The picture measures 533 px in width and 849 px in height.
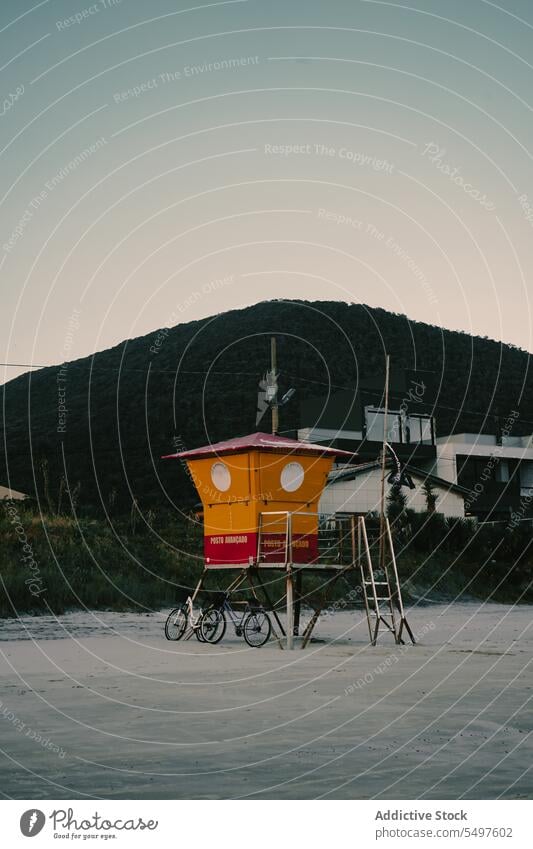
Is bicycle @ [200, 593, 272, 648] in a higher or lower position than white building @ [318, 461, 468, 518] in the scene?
lower

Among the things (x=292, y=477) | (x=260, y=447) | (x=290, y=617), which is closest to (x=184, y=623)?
(x=290, y=617)

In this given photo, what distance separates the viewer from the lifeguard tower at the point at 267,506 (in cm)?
2505

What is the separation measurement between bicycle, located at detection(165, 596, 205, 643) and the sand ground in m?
0.74

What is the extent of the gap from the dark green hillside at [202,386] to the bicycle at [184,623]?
44.3 metres

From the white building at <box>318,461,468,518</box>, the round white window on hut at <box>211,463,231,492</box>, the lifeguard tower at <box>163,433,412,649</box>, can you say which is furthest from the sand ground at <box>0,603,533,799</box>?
the white building at <box>318,461,468,518</box>

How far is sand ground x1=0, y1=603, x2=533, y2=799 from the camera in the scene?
944 centimetres

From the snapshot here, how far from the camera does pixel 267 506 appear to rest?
25266 mm

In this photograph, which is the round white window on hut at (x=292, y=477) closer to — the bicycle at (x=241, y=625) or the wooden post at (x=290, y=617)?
the wooden post at (x=290, y=617)

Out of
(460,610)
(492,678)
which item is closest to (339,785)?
(492,678)

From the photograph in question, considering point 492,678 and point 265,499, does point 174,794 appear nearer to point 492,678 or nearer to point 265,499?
point 492,678

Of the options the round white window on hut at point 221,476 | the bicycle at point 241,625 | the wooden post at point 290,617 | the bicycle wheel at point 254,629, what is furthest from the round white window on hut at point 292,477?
the bicycle wheel at point 254,629

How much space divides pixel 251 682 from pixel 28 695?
12.1 ft

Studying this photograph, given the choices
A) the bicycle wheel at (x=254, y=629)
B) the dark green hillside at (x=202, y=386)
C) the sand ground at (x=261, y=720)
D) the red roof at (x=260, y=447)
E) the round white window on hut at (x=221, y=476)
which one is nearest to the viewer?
the sand ground at (x=261, y=720)

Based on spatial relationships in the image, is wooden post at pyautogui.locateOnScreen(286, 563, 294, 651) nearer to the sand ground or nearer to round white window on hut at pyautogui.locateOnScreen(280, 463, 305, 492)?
the sand ground
